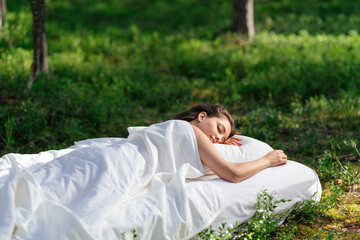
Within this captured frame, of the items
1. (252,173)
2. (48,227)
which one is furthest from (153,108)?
(48,227)

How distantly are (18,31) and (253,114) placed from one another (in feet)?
17.6

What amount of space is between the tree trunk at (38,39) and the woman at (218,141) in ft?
12.0

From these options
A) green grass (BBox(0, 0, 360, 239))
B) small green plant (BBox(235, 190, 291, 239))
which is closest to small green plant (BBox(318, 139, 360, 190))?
green grass (BBox(0, 0, 360, 239))

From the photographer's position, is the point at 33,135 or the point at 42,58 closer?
the point at 33,135

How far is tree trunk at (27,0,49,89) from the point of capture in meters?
6.79

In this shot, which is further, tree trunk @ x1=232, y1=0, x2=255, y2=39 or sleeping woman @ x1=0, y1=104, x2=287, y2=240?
tree trunk @ x1=232, y1=0, x2=255, y2=39

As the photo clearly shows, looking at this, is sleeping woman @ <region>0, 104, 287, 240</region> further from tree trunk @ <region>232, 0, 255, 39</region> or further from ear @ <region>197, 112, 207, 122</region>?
tree trunk @ <region>232, 0, 255, 39</region>

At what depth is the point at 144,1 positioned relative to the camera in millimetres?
14188

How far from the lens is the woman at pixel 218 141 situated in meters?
3.62

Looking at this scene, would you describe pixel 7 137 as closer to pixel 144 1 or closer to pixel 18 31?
pixel 18 31

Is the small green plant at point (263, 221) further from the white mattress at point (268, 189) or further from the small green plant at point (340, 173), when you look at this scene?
the small green plant at point (340, 173)

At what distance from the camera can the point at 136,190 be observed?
3.41 metres

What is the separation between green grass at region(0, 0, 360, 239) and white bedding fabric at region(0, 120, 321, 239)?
65 centimetres

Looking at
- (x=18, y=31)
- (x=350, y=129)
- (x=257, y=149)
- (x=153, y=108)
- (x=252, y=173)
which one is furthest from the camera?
(x=18, y=31)
